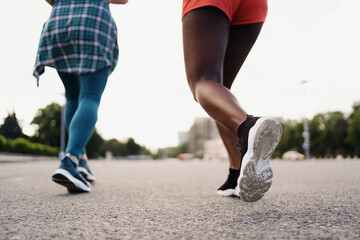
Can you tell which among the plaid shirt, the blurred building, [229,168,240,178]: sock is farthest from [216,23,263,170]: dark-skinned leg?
the blurred building

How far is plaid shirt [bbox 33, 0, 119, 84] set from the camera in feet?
8.04

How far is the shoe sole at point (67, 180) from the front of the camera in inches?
84.3


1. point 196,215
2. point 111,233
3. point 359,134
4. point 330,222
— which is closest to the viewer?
point 111,233

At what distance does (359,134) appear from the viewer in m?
43.0

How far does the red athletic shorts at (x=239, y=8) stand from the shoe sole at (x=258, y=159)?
0.72 m

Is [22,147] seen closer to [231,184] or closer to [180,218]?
[231,184]

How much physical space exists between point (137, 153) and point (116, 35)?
319 feet

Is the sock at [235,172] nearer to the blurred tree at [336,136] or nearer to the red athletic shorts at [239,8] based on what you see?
the red athletic shorts at [239,8]

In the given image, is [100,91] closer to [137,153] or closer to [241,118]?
[241,118]

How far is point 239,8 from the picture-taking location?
196 cm

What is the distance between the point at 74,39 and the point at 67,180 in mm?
1050

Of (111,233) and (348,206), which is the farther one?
(348,206)

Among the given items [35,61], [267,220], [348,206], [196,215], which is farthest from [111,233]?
[35,61]

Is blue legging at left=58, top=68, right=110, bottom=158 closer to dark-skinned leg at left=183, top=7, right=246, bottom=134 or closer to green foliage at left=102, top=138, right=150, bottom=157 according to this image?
dark-skinned leg at left=183, top=7, right=246, bottom=134
